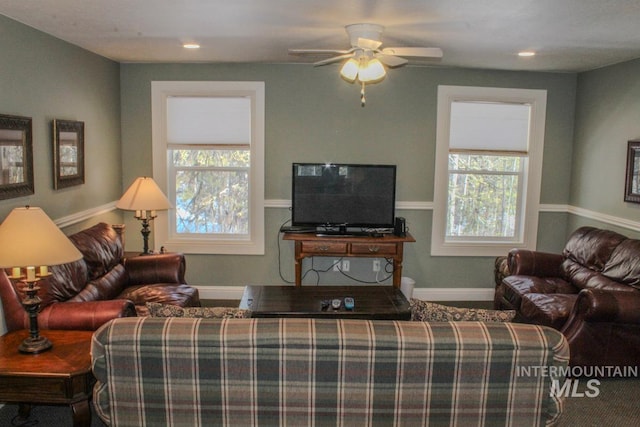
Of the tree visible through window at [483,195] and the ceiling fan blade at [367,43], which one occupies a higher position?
the ceiling fan blade at [367,43]

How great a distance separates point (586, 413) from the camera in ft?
10.3

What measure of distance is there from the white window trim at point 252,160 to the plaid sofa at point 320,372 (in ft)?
10.7

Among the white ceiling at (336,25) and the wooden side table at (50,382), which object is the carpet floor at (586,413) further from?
the white ceiling at (336,25)

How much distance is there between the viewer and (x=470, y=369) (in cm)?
207

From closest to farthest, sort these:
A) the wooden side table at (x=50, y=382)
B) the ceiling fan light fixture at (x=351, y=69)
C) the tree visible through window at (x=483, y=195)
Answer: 1. the wooden side table at (x=50, y=382)
2. the ceiling fan light fixture at (x=351, y=69)
3. the tree visible through window at (x=483, y=195)


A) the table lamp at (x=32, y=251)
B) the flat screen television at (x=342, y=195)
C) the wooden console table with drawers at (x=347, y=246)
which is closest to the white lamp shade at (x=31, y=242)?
the table lamp at (x=32, y=251)

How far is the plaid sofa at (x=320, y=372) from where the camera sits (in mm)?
2043

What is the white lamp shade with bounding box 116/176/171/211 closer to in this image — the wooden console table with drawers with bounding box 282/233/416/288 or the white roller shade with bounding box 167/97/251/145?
the white roller shade with bounding box 167/97/251/145

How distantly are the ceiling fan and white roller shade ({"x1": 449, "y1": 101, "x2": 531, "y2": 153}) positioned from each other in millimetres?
1947

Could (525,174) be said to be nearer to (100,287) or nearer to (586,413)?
(586,413)

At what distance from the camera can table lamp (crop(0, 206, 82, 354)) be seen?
248 centimetres

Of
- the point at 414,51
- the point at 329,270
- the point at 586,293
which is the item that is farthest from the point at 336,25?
the point at 329,270

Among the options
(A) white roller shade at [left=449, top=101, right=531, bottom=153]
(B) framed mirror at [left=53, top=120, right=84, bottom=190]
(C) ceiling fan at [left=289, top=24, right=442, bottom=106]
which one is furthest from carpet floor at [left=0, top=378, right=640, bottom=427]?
(A) white roller shade at [left=449, top=101, right=531, bottom=153]

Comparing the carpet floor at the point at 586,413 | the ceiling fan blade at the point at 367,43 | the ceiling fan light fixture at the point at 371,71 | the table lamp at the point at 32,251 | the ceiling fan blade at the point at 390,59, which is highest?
the ceiling fan blade at the point at 367,43
